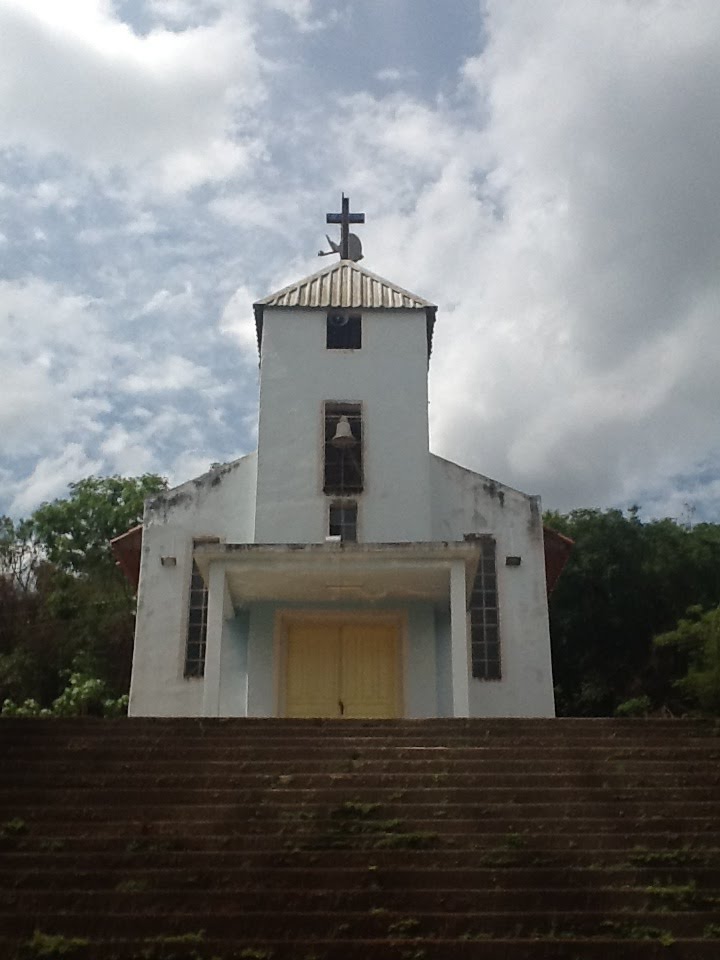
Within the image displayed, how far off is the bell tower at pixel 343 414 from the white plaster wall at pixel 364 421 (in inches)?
0.7

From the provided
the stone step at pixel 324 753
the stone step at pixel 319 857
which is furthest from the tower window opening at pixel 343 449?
the stone step at pixel 319 857

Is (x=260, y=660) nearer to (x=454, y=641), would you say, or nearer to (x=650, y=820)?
(x=454, y=641)

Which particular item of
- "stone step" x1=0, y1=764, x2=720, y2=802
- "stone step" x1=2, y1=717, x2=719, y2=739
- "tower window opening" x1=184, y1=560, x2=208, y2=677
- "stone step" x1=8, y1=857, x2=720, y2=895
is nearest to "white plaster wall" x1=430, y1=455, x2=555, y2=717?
"tower window opening" x1=184, y1=560, x2=208, y2=677

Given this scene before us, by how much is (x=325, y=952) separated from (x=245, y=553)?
6.74 metres

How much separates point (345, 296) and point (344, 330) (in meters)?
0.61

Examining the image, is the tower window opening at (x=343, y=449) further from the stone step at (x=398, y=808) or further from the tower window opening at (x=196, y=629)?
the stone step at (x=398, y=808)

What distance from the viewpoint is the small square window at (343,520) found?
49.5 ft

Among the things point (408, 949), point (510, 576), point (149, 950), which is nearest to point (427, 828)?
point (408, 949)

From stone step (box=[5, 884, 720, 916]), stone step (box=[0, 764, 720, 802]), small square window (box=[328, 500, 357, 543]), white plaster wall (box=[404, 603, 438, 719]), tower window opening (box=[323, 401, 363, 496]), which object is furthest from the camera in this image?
tower window opening (box=[323, 401, 363, 496])

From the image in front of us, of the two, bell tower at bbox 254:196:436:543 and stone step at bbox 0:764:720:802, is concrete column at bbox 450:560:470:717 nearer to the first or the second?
bell tower at bbox 254:196:436:543

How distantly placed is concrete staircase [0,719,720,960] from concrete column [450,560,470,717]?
175 cm

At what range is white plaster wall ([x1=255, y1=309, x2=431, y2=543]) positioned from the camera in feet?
49.6

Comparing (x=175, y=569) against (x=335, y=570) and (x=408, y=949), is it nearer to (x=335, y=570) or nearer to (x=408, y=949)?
(x=335, y=570)

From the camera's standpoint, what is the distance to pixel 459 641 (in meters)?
12.0
